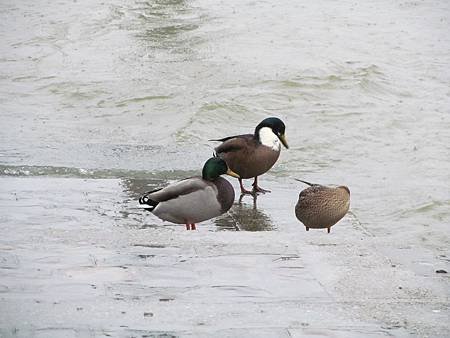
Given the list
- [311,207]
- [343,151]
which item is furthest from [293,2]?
[311,207]

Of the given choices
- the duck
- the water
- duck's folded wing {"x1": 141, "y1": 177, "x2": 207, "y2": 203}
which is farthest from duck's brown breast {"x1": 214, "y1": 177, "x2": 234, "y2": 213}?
the duck

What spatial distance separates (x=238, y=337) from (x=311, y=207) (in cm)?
356

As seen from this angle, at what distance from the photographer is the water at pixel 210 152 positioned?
4867mm

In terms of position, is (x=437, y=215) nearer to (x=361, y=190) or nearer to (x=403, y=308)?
(x=361, y=190)

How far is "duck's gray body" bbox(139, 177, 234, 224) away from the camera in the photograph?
25.9 ft

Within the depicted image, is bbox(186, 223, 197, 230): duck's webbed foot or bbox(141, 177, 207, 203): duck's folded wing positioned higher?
bbox(141, 177, 207, 203): duck's folded wing

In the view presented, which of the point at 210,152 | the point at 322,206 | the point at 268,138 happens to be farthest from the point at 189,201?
the point at 210,152

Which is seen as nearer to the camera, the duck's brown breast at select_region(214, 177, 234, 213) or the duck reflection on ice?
the duck's brown breast at select_region(214, 177, 234, 213)

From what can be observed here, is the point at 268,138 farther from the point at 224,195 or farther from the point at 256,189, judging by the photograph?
the point at 224,195

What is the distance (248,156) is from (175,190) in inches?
60.2

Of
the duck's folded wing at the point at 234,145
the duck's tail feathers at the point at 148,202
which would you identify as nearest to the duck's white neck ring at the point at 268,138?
the duck's folded wing at the point at 234,145

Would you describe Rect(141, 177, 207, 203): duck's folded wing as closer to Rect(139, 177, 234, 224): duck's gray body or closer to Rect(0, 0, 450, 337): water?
Rect(139, 177, 234, 224): duck's gray body

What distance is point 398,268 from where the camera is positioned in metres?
5.47

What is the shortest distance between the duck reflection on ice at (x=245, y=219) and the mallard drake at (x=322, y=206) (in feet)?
1.01
